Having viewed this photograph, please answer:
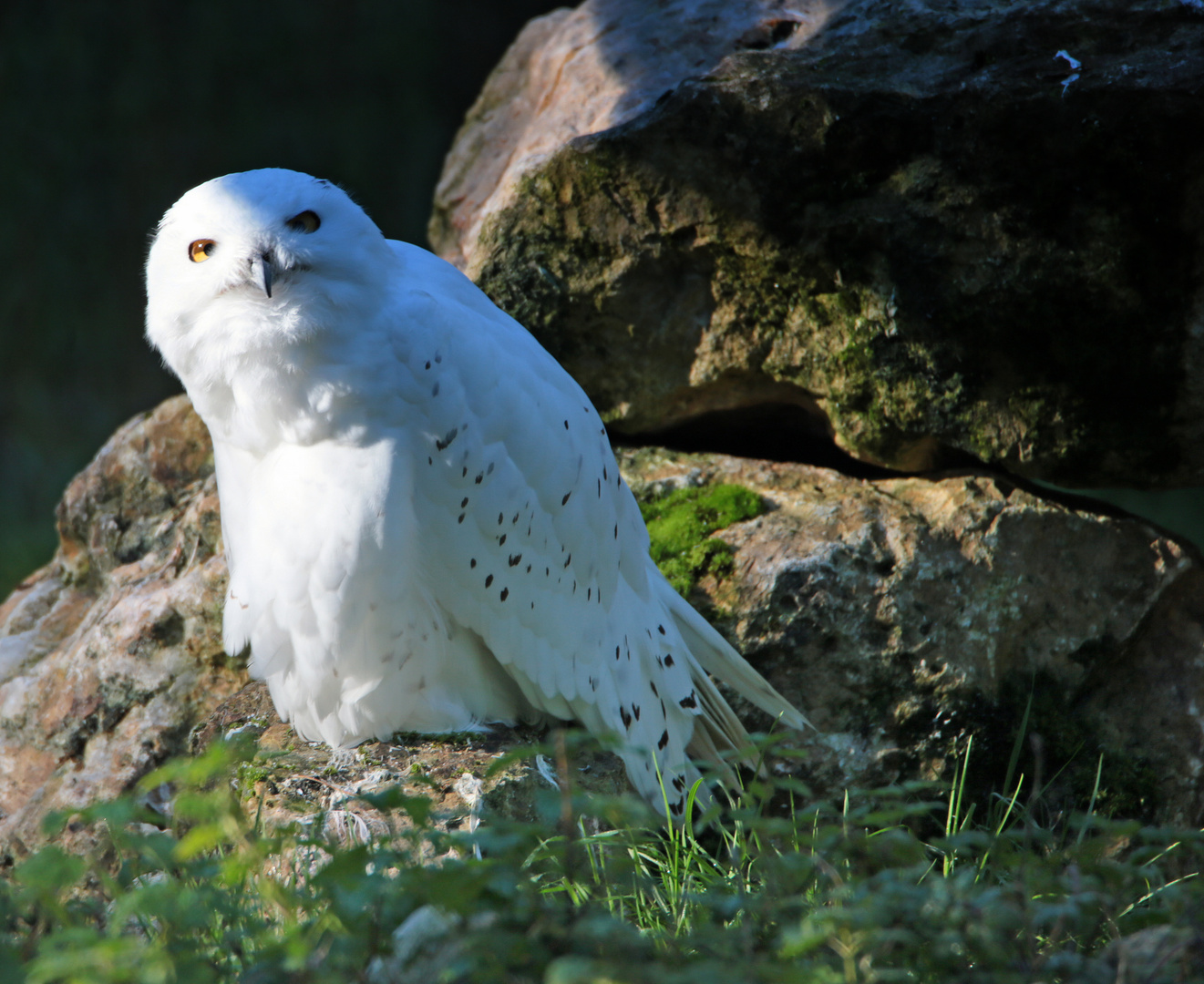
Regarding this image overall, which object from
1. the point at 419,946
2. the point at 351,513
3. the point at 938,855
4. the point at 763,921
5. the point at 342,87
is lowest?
the point at 938,855

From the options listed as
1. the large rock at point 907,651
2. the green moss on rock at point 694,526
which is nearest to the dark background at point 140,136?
the large rock at point 907,651

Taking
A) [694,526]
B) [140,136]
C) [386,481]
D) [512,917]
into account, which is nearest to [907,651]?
[694,526]

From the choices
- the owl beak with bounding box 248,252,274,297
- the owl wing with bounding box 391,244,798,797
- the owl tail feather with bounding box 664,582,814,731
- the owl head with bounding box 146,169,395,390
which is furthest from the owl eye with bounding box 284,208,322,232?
the owl tail feather with bounding box 664,582,814,731

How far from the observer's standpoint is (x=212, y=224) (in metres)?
2.11

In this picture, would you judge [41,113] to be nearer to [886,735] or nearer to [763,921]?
[886,735]

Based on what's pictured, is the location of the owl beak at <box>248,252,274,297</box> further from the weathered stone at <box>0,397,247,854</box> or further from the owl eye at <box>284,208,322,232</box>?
the weathered stone at <box>0,397,247,854</box>

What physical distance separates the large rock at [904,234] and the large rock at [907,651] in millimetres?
279

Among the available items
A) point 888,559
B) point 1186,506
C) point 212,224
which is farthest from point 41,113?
point 1186,506

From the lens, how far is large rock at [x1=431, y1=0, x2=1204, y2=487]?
2.83m

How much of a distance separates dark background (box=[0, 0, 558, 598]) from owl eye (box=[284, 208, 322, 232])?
6.00 m

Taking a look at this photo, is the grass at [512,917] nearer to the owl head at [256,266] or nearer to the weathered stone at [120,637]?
the owl head at [256,266]

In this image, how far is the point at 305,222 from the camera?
7.11 feet

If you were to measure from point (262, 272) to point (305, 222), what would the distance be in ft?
0.62

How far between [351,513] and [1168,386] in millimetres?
2373
